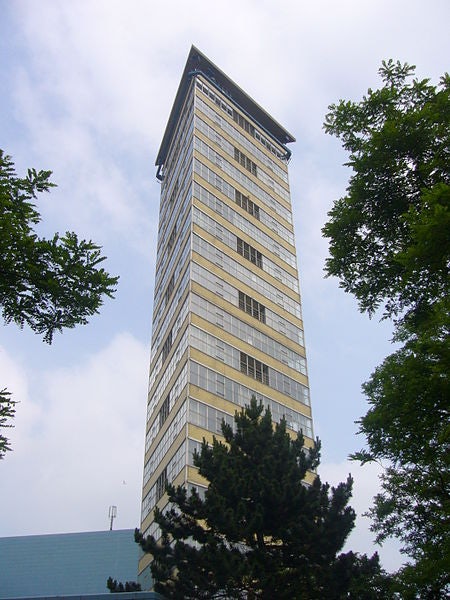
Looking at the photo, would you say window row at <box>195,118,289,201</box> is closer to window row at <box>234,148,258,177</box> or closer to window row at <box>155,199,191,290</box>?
window row at <box>234,148,258,177</box>

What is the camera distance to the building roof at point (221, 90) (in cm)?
6266

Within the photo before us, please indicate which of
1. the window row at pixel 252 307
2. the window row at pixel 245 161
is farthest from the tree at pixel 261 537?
the window row at pixel 245 161

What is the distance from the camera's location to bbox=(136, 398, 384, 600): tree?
19.6 meters

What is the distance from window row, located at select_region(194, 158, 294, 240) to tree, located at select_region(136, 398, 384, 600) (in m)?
34.9

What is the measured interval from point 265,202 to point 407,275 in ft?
140

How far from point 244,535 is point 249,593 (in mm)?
1843

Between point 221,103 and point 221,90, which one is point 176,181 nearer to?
point 221,103

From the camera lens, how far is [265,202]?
190 ft

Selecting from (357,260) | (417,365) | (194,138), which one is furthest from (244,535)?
(194,138)

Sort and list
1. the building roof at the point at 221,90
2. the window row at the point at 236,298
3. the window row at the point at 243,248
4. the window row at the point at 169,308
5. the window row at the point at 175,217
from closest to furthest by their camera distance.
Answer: the window row at the point at 236,298 → the window row at the point at 169,308 → the window row at the point at 243,248 → the window row at the point at 175,217 → the building roof at the point at 221,90

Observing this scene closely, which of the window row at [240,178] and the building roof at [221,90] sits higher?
the building roof at [221,90]

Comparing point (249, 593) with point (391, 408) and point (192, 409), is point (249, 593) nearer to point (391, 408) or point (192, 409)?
point (391, 408)

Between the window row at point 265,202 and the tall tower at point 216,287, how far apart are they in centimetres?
13

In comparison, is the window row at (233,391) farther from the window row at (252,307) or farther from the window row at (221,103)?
the window row at (221,103)
